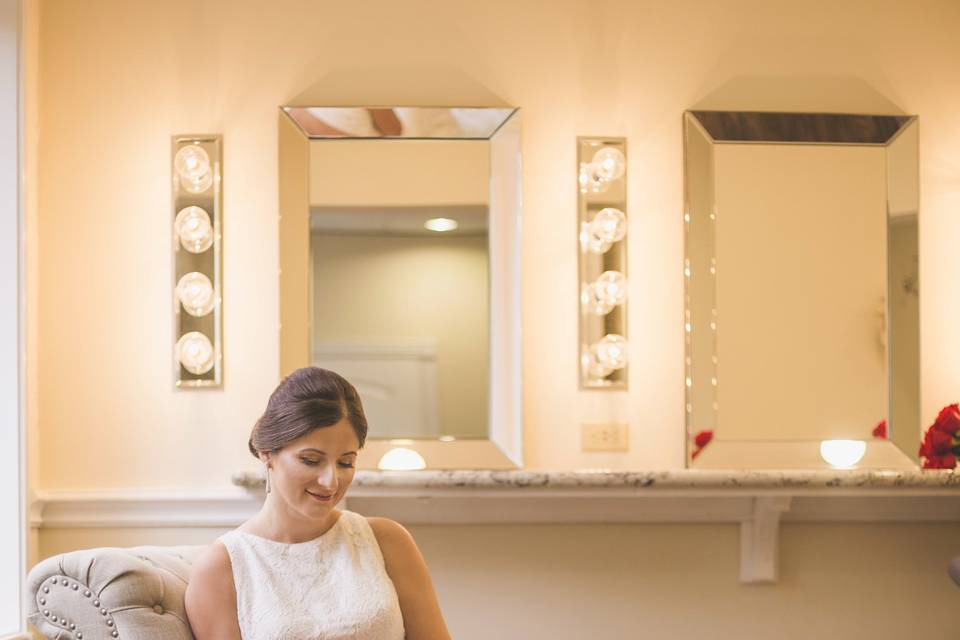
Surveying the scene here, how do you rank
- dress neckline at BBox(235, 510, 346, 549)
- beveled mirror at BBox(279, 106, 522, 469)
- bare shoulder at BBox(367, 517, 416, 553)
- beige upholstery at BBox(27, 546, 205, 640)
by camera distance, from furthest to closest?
beveled mirror at BBox(279, 106, 522, 469) < bare shoulder at BBox(367, 517, 416, 553) < dress neckline at BBox(235, 510, 346, 549) < beige upholstery at BBox(27, 546, 205, 640)

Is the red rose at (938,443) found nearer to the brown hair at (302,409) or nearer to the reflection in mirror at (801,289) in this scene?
the reflection in mirror at (801,289)

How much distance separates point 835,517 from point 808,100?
46.6 inches

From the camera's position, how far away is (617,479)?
2789 millimetres

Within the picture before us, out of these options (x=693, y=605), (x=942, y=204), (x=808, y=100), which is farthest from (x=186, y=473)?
(x=942, y=204)

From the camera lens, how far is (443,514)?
117 inches

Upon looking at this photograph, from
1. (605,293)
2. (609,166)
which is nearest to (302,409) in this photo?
(605,293)

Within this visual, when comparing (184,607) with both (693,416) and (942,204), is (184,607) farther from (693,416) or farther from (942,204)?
(942,204)

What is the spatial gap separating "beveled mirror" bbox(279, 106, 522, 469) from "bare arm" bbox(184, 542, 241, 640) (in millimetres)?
1213

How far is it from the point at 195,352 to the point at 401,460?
639 mm

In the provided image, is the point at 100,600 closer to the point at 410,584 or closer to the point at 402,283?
the point at 410,584

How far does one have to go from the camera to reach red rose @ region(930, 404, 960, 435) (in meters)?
2.91

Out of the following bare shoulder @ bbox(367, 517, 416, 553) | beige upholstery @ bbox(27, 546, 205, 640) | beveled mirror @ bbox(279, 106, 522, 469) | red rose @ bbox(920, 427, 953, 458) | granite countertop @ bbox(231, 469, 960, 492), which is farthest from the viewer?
beveled mirror @ bbox(279, 106, 522, 469)

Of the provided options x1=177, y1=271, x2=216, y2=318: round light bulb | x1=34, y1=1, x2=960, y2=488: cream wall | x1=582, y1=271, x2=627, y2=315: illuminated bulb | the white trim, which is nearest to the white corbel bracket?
the white trim

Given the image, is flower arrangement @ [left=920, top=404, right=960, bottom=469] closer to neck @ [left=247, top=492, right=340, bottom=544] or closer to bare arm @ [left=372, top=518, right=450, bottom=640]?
bare arm @ [left=372, top=518, right=450, bottom=640]
